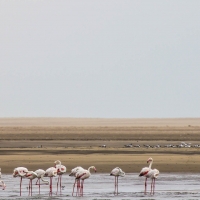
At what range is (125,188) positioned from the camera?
98.4 feet

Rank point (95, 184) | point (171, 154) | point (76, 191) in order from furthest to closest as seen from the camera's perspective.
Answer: point (171, 154)
point (95, 184)
point (76, 191)

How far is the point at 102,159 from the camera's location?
44.0 m

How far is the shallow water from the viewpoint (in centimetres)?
2741

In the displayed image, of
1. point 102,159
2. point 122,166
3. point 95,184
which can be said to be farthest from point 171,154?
point 95,184

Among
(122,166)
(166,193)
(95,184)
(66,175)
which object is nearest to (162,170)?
(122,166)

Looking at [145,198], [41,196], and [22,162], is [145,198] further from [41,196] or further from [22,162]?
[22,162]

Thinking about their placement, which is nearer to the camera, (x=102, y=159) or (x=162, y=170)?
(x=162, y=170)

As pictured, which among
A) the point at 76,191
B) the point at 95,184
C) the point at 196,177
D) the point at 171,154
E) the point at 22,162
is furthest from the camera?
the point at 171,154

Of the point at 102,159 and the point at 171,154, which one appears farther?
the point at 171,154

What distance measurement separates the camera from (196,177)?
34.4 meters

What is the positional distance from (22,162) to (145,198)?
1633 cm

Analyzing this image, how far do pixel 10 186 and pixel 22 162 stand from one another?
1161 centimetres

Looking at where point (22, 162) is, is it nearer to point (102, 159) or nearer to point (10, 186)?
point (102, 159)

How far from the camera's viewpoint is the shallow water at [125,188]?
2741cm
